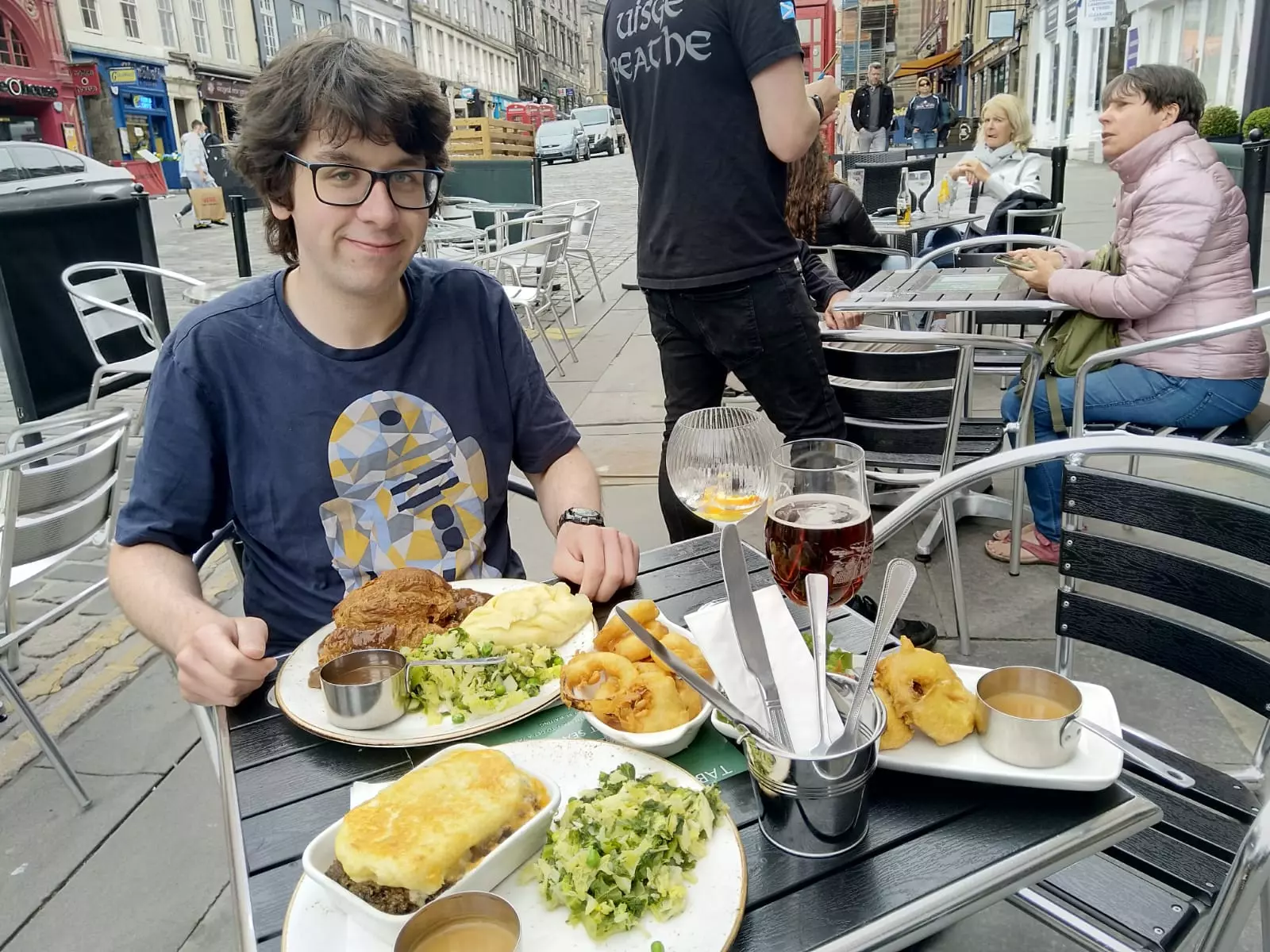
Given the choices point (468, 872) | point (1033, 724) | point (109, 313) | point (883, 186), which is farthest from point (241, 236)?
point (1033, 724)

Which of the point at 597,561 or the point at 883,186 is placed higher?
the point at 883,186

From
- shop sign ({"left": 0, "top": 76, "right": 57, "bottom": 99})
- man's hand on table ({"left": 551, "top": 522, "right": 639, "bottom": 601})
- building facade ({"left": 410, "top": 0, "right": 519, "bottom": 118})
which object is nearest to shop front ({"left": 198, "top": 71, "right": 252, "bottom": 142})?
shop sign ({"left": 0, "top": 76, "right": 57, "bottom": 99})

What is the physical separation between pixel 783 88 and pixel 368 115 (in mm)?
1424

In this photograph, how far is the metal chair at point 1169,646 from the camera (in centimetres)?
133

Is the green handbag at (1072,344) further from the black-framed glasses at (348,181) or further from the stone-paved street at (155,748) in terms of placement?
the black-framed glasses at (348,181)

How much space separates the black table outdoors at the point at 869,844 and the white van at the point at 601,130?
37.3 m

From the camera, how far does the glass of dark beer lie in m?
1.25

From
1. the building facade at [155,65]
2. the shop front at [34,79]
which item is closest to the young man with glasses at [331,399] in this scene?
the building facade at [155,65]

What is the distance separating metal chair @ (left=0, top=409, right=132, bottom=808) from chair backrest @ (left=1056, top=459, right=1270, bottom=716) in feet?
7.83

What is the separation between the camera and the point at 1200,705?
293 cm

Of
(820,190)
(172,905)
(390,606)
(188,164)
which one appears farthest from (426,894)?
(188,164)

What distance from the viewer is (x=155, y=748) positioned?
302 centimetres

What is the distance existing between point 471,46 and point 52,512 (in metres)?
80.5

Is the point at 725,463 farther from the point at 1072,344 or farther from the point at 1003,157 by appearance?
the point at 1003,157
